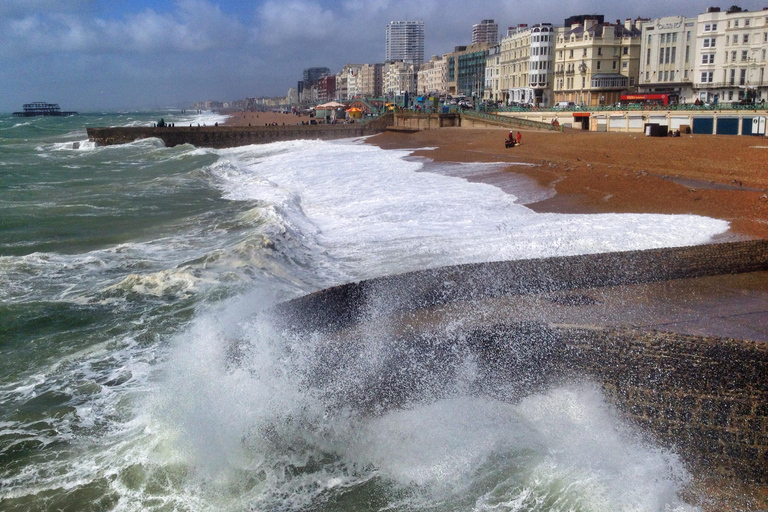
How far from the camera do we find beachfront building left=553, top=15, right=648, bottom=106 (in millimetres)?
55062

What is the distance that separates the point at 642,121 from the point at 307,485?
1484 inches

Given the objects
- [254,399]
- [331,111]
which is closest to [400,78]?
[331,111]

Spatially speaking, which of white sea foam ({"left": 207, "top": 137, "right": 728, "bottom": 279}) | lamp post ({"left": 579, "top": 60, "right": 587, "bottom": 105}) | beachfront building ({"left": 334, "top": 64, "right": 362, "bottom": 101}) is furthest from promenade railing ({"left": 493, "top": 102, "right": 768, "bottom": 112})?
beachfront building ({"left": 334, "top": 64, "right": 362, "bottom": 101})

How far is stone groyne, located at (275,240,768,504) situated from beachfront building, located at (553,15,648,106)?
1970 inches

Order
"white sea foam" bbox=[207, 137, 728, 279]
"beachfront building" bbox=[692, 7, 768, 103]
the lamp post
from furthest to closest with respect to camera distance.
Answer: the lamp post, "beachfront building" bbox=[692, 7, 768, 103], "white sea foam" bbox=[207, 137, 728, 279]

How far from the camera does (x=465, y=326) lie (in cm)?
812

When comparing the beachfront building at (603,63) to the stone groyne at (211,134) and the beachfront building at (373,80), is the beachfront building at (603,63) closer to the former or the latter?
the stone groyne at (211,134)

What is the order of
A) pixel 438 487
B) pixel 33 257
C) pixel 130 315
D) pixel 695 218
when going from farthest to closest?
1. pixel 695 218
2. pixel 33 257
3. pixel 130 315
4. pixel 438 487

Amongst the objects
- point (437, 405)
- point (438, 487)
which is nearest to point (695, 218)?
point (437, 405)

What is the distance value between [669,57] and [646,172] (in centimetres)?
3371

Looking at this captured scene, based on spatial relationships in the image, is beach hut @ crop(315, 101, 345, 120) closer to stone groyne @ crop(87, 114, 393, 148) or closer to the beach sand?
stone groyne @ crop(87, 114, 393, 148)

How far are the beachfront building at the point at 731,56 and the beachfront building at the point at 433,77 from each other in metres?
79.9

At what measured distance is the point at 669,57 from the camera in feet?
160

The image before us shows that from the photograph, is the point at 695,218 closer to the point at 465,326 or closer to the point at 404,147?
the point at 465,326
